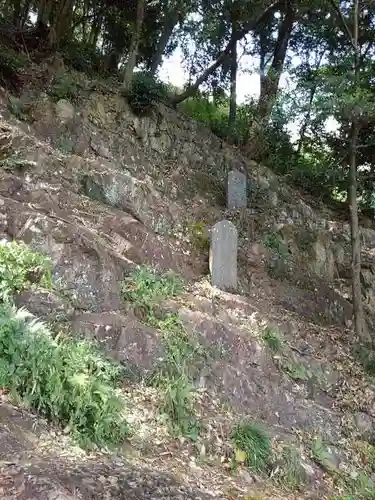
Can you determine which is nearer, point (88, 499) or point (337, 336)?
point (88, 499)

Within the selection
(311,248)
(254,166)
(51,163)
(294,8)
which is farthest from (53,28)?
(311,248)

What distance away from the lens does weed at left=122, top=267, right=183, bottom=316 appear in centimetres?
706

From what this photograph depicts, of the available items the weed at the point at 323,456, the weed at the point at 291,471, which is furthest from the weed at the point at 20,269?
the weed at the point at 323,456

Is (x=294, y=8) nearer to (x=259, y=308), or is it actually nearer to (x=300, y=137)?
(x=300, y=137)

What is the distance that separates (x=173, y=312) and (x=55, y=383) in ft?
8.98

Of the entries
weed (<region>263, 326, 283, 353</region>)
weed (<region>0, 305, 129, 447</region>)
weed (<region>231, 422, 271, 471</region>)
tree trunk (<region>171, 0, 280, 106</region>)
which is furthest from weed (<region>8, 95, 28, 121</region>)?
weed (<region>231, 422, 271, 471</region>)

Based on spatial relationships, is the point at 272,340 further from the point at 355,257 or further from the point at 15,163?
the point at 15,163

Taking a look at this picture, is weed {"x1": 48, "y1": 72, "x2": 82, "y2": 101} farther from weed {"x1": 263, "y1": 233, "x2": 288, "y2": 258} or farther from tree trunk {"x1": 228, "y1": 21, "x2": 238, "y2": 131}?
weed {"x1": 263, "y1": 233, "x2": 288, "y2": 258}

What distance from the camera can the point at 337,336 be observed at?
9.34m

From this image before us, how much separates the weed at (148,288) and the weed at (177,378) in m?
0.32

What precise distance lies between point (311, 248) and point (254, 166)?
3200 millimetres

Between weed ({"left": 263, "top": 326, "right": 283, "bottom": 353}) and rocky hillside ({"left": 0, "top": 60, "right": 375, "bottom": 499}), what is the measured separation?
0.12 ft

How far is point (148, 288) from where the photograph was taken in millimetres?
7348

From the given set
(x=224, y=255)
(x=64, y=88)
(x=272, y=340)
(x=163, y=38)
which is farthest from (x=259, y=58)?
(x=272, y=340)
